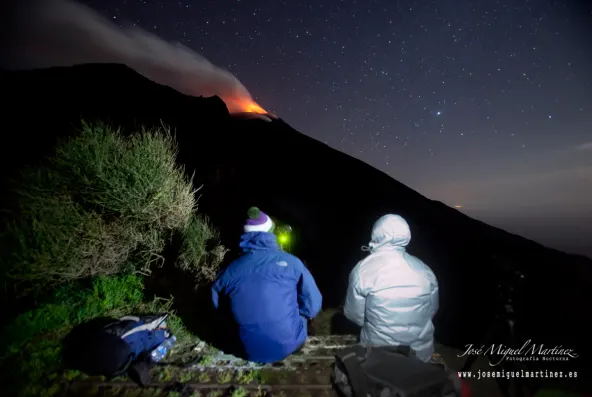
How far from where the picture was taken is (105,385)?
313 centimetres

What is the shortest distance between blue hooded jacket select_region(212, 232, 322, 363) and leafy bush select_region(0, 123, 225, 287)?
472 cm

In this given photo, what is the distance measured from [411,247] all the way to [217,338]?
46.1ft

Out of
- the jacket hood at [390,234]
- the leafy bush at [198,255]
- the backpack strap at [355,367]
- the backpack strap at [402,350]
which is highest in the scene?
the jacket hood at [390,234]

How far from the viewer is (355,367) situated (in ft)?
8.44

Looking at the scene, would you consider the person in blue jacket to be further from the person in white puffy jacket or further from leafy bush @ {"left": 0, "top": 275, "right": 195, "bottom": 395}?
leafy bush @ {"left": 0, "top": 275, "right": 195, "bottom": 395}

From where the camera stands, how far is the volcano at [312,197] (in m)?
6.08

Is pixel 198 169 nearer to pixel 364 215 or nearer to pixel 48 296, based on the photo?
pixel 364 215

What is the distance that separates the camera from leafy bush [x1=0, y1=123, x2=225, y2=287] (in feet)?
20.4

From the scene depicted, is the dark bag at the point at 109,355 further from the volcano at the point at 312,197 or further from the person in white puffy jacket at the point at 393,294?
the volcano at the point at 312,197

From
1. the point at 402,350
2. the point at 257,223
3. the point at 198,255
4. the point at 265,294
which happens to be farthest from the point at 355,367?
the point at 198,255

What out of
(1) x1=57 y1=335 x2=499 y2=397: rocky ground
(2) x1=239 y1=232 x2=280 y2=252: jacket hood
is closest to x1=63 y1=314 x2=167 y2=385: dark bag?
(1) x1=57 y1=335 x2=499 y2=397: rocky ground

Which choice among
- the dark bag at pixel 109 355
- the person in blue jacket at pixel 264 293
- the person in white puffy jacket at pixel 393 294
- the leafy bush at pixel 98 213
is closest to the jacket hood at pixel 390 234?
the person in white puffy jacket at pixel 393 294

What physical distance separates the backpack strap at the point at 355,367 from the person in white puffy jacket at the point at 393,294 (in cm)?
22

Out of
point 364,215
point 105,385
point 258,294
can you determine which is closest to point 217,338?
point 105,385
